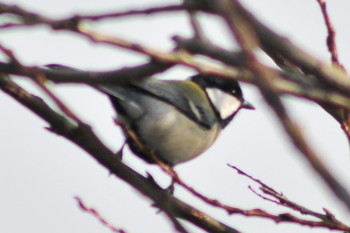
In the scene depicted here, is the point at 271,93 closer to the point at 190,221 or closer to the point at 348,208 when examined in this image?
the point at 348,208

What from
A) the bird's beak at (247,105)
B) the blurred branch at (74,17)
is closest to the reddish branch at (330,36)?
the blurred branch at (74,17)

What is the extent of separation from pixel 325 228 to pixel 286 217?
0.52 ft

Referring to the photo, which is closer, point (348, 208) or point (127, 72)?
point (348, 208)

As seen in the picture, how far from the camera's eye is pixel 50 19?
5.40ft

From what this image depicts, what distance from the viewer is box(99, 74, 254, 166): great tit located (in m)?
4.03

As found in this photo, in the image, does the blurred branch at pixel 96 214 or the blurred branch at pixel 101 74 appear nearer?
the blurred branch at pixel 101 74

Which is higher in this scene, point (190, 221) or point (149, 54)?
point (149, 54)

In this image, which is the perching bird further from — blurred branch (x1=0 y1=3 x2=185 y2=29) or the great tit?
blurred branch (x1=0 y1=3 x2=185 y2=29)

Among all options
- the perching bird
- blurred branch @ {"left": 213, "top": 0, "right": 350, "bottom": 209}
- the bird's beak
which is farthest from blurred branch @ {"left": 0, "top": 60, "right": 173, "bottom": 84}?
the bird's beak

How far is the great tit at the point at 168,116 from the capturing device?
403 centimetres

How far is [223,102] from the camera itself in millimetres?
5098

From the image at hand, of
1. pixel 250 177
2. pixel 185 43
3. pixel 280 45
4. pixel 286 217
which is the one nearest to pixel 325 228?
pixel 286 217

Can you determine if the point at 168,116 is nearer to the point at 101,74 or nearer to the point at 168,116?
the point at 168,116

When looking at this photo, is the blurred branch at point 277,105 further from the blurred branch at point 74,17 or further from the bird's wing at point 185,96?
the bird's wing at point 185,96
